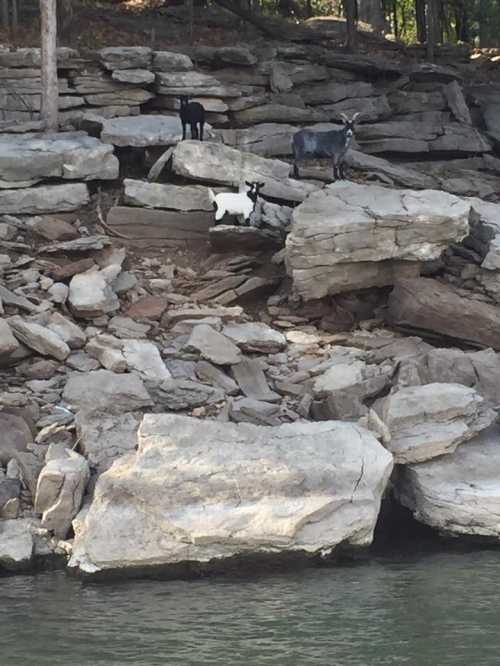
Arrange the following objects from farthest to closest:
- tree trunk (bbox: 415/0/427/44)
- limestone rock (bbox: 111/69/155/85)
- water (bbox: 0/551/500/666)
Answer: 1. tree trunk (bbox: 415/0/427/44)
2. limestone rock (bbox: 111/69/155/85)
3. water (bbox: 0/551/500/666)

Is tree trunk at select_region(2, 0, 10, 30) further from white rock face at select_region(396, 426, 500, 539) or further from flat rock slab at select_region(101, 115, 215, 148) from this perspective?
white rock face at select_region(396, 426, 500, 539)

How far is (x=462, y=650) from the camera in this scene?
9.88 m

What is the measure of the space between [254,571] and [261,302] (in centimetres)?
768

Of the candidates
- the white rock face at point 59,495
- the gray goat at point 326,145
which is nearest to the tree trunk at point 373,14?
the gray goat at point 326,145

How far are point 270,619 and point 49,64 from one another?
1465 cm

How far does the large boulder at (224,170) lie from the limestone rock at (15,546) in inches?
379

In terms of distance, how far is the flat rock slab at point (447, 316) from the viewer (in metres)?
17.6

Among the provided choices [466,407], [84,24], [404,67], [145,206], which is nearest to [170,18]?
[84,24]

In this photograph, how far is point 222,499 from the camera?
1222cm

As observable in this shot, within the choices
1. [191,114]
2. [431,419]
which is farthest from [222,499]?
[191,114]

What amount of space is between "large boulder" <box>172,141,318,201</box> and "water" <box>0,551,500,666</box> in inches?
386

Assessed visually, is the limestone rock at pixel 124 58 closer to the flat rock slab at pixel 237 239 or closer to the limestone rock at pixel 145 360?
the flat rock slab at pixel 237 239

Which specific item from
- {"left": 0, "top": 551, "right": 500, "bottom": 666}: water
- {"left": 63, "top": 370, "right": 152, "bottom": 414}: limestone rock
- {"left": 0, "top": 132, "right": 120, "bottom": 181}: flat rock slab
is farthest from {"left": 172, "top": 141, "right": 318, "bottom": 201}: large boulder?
{"left": 0, "top": 551, "right": 500, "bottom": 666}: water

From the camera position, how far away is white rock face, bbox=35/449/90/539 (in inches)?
501
